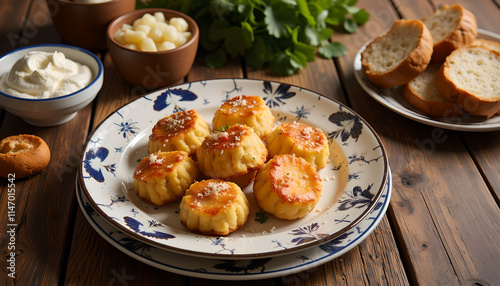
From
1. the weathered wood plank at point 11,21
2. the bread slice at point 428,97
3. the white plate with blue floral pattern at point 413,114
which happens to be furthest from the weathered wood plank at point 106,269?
the weathered wood plank at point 11,21

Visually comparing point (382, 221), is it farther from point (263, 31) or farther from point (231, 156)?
point (263, 31)

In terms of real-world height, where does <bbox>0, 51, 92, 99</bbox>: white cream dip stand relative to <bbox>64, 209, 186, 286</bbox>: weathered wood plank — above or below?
above

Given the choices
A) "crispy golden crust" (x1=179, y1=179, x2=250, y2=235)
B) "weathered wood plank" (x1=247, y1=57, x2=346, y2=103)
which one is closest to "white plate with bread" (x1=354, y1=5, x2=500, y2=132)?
"weathered wood plank" (x1=247, y1=57, x2=346, y2=103)

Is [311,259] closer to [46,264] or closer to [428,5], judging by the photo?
[46,264]

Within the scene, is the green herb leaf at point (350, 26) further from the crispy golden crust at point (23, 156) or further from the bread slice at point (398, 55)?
the crispy golden crust at point (23, 156)

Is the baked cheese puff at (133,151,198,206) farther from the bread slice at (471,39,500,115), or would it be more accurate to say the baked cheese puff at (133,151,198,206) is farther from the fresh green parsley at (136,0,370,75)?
the bread slice at (471,39,500,115)
